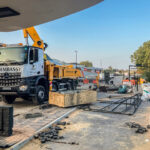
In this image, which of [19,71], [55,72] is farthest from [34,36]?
[19,71]

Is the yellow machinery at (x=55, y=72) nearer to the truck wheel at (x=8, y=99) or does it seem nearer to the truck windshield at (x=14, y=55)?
the truck windshield at (x=14, y=55)

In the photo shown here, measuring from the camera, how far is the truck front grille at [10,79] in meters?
7.89

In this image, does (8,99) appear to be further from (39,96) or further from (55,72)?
(55,72)

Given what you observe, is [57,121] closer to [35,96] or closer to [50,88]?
[35,96]

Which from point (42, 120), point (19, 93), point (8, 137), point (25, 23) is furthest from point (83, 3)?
point (19, 93)

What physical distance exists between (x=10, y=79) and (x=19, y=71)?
2.12 feet

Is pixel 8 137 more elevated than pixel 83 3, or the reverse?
pixel 83 3

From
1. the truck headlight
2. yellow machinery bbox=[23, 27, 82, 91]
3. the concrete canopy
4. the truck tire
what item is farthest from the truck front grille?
the concrete canopy

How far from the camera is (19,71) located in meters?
7.86

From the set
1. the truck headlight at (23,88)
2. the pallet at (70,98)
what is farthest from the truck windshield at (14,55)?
the pallet at (70,98)

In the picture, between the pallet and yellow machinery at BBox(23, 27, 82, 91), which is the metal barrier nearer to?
the pallet

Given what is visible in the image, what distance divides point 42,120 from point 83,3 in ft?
14.3

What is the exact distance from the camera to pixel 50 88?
10.3 m

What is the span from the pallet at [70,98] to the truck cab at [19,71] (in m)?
1.08
